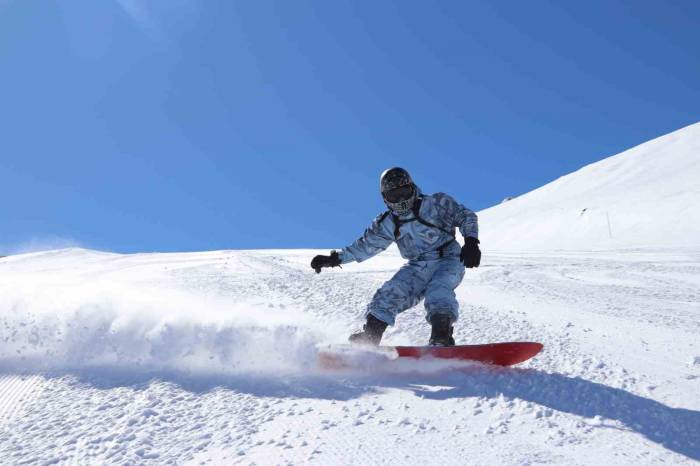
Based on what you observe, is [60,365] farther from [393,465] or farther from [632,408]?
[632,408]

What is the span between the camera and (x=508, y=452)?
7.79 feet

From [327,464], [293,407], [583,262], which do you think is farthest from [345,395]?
[583,262]

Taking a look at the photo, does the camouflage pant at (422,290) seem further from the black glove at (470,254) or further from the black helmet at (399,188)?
the black helmet at (399,188)

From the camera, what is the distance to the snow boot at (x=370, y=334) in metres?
4.28

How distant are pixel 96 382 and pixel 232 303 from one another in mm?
3336

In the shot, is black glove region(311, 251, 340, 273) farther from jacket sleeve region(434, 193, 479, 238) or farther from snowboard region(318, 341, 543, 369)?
snowboard region(318, 341, 543, 369)

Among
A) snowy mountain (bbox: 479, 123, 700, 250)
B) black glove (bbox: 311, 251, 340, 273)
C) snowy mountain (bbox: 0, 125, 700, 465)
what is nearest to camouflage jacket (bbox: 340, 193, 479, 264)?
black glove (bbox: 311, 251, 340, 273)

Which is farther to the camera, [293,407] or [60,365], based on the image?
[60,365]

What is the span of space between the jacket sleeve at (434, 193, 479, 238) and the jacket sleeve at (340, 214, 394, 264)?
515mm

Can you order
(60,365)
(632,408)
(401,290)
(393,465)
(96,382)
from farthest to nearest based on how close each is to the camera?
(401,290)
(60,365)
(96,382)
(632,408)
(393,465)

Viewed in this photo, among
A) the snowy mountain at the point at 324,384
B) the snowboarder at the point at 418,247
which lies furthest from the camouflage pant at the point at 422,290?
the snowy mountain at the point at 324,384

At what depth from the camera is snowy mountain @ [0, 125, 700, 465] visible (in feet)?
8.09

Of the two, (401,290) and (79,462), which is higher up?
(401,290)

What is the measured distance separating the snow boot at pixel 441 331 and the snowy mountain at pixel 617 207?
18590 mm
